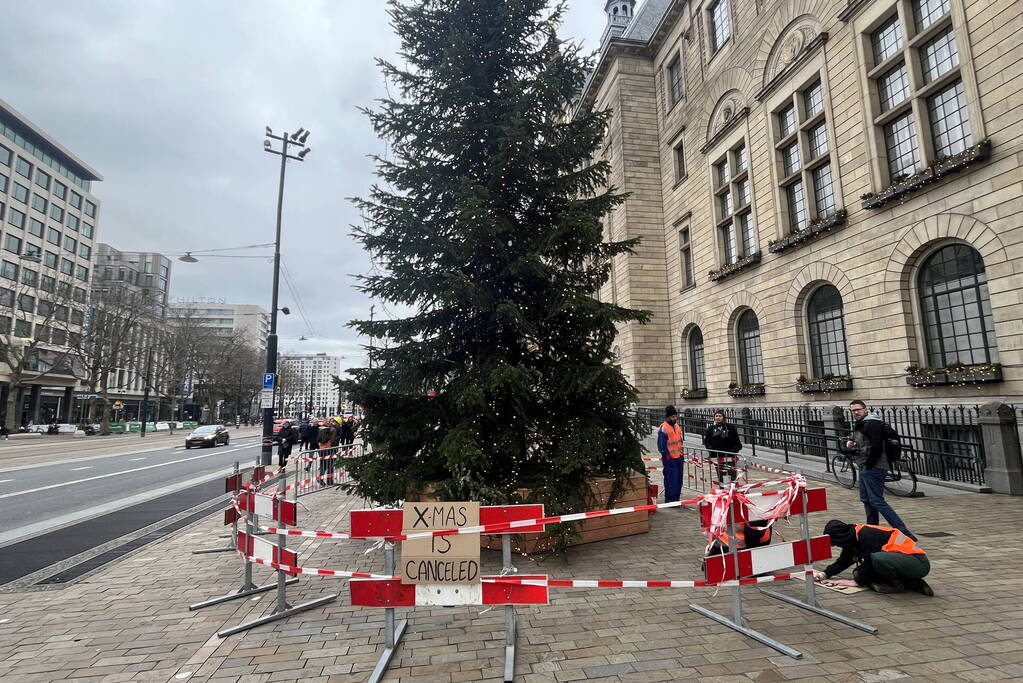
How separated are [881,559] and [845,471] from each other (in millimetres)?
8107

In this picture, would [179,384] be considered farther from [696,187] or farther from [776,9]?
[776,9]

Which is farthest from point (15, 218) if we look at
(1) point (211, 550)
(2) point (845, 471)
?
(2) point (845, 471)

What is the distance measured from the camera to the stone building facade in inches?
486

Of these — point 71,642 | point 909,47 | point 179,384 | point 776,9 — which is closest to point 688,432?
point 909,47

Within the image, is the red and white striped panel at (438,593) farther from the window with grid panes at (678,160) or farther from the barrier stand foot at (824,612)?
the window with grid panes at (678,160)

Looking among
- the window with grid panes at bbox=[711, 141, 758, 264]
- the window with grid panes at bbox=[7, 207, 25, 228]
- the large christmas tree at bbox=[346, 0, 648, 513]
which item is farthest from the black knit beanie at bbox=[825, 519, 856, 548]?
the window with grid panes at bbox=[7, 207, 25, 228]

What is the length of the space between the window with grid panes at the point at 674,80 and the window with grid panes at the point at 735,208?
21.2ft

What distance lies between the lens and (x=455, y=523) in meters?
4.17

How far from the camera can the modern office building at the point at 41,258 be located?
48219mm

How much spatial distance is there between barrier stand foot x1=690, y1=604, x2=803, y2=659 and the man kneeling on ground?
135cm

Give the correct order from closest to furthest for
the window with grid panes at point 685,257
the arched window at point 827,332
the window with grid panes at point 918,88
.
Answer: the window with grid panes at point 918,88
the arched window at point 827,332
the window with grid panes at point 685,257

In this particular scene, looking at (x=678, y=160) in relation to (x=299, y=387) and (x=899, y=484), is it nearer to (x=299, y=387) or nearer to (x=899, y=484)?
(x=899, y=484)

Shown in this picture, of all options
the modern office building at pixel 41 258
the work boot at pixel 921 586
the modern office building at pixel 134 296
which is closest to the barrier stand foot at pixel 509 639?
the work boot at pixel 921 586

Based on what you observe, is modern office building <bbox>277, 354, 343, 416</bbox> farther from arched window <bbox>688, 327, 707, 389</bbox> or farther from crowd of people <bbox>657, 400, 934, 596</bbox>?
crowd of people <bbox>657, 400, 934, 596</bbox>
